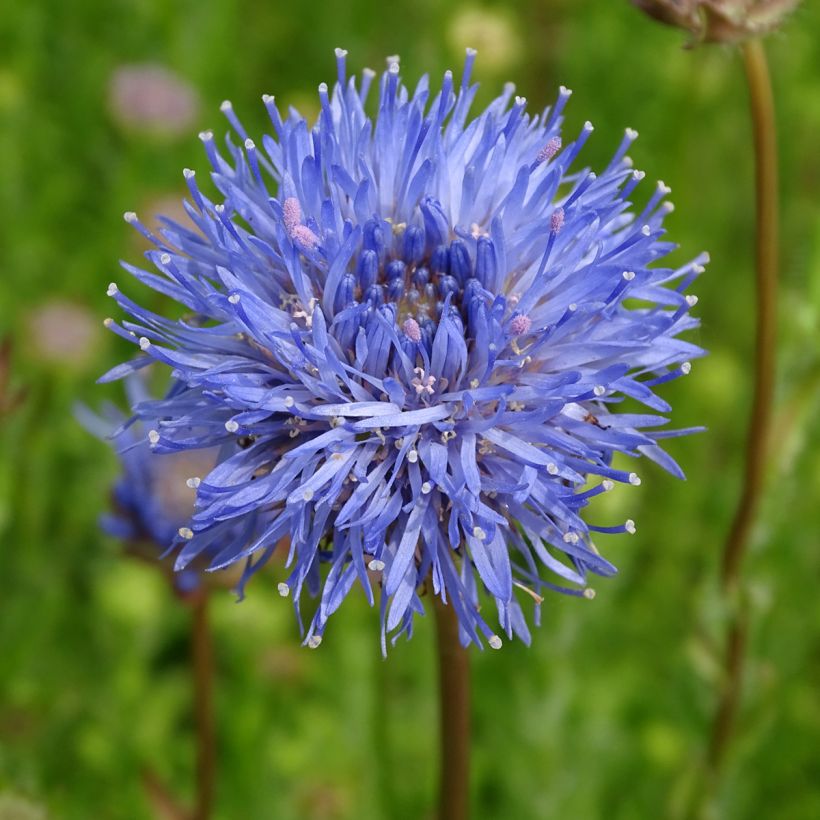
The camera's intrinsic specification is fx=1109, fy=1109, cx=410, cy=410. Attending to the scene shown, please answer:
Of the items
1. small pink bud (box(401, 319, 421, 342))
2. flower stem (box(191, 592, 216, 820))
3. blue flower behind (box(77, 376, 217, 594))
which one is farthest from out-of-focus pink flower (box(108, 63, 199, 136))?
small pink bud (box(401, 319, 421, 342))

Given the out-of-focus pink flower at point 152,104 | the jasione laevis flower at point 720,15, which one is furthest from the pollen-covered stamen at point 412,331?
the out-of-focus pink flower at point 152,104

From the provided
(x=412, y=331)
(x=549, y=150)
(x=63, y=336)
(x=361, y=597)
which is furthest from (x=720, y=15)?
(x=63, y=336)

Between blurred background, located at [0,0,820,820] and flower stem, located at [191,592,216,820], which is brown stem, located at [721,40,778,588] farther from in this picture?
flower stem, located at [191,592,216,820]

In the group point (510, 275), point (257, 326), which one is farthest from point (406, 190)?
point (257, 326)

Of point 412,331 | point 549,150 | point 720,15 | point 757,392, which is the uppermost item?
point 720,15

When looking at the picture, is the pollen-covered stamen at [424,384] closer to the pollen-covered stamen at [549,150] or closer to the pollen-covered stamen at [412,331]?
the pollen-covered stamen at [412,331]

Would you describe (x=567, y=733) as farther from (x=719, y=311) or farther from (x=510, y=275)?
(x=719, y=311)

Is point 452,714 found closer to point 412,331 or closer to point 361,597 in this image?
point 412,331
